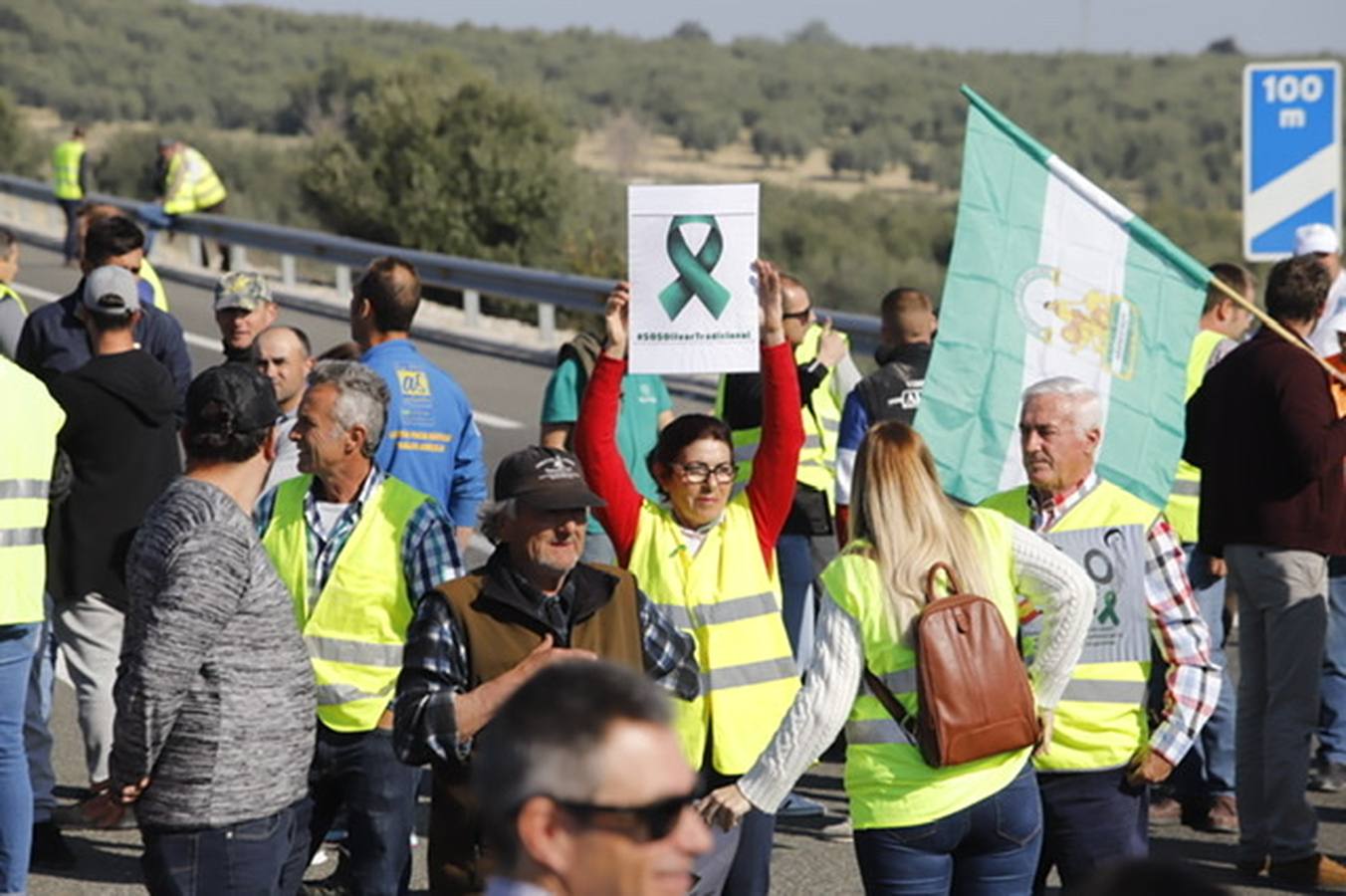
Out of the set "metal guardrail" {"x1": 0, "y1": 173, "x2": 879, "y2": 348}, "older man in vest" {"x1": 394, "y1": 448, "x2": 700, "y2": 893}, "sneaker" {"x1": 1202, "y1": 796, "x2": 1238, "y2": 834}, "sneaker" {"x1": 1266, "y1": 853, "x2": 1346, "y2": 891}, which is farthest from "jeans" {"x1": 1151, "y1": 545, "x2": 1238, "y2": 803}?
"metal guardrail" {"x1": 0, "y1": 173, "x2": 879, "y2": 348}

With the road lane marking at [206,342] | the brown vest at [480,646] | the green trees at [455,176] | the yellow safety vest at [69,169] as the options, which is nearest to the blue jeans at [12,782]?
the brown vest at [480,646]

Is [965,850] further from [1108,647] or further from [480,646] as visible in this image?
[480,646]

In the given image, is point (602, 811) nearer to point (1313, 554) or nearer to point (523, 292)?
point (1313, 554)

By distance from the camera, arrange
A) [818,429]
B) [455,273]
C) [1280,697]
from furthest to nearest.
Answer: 1. [455,273]
2. [818,429]
3. [1280,697]

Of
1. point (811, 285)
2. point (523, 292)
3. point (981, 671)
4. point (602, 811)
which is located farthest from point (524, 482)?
point (811, 285)

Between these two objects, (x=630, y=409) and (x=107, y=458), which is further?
(x=630, y=409)

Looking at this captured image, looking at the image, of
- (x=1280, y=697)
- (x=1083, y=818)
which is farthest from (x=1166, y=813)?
(x=1083, y=818)

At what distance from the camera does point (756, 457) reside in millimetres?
6406

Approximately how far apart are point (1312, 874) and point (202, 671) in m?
4.18

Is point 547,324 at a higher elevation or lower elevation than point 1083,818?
higher

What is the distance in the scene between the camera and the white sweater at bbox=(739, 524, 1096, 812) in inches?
213

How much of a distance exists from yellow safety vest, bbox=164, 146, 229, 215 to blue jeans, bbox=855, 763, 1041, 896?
71.9ft

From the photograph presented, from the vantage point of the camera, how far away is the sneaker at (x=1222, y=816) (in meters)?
8.46

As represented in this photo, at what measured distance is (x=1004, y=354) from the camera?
7.15 meters
